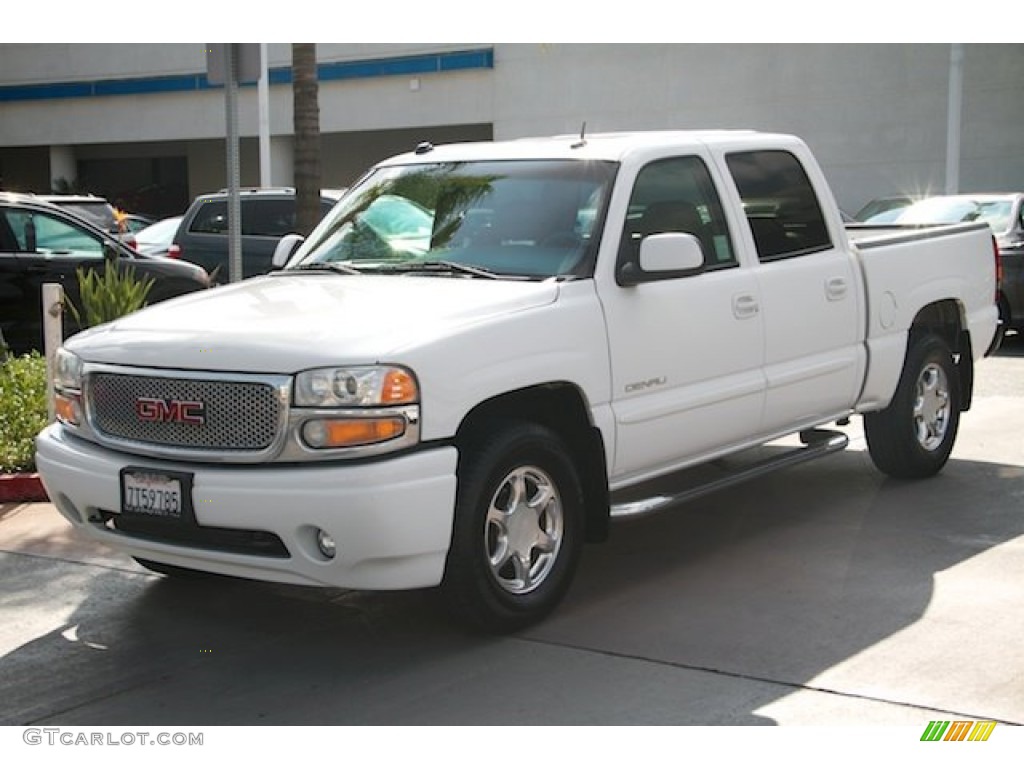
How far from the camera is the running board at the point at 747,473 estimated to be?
19.9ft

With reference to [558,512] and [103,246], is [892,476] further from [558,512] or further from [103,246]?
[103,246]

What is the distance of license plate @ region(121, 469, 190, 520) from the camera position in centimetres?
528

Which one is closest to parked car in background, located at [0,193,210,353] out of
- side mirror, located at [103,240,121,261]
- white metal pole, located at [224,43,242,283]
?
side mirror, located at [103,240,121,261]

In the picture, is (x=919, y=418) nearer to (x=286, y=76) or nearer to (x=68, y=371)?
(x=68, y=371)

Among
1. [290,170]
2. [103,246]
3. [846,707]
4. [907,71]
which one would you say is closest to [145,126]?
[290,170]

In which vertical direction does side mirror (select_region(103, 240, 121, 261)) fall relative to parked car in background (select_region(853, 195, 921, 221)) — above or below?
below

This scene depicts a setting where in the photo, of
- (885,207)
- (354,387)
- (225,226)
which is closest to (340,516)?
(354,387)

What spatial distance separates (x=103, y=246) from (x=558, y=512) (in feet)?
29.0

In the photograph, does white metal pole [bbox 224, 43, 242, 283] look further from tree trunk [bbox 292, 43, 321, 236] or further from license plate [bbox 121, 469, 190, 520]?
license plate [bbox 121, 469, 190, 520]

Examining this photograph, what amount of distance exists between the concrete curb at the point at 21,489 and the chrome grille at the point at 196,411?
2764 millimetres

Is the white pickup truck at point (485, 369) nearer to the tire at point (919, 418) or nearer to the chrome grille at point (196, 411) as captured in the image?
the chrome grille at point (196, 411)

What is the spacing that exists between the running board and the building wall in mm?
18582
